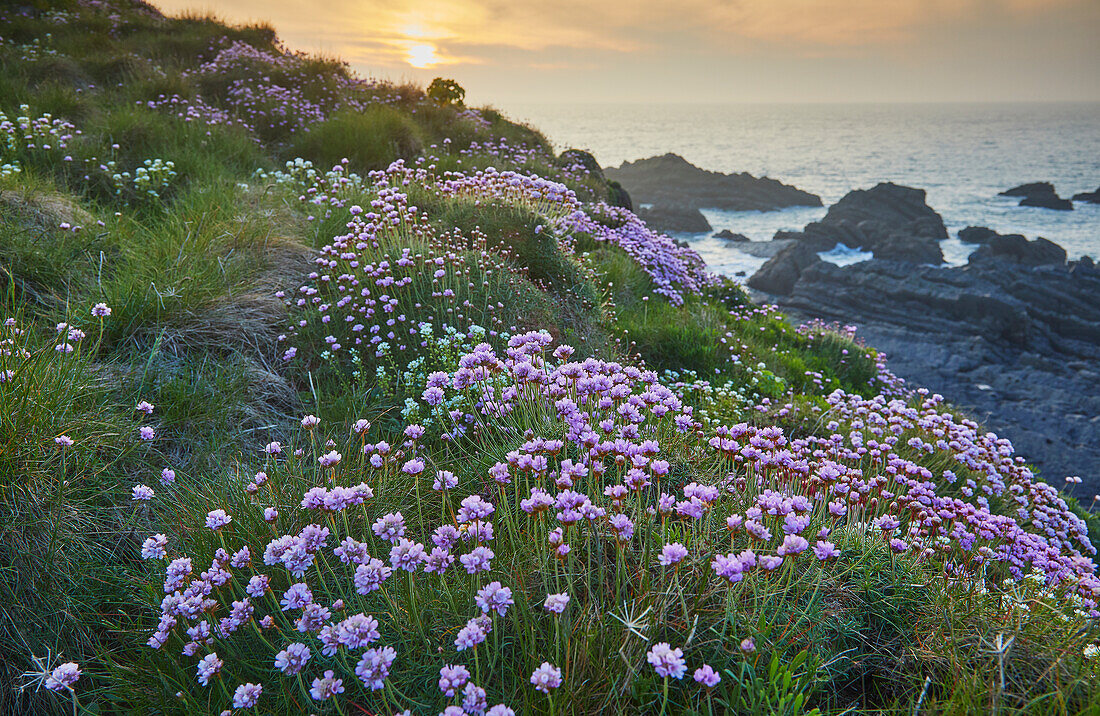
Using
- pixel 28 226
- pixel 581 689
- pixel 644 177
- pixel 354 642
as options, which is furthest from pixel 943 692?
pixel 644 177

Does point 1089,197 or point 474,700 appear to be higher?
point 1089,197

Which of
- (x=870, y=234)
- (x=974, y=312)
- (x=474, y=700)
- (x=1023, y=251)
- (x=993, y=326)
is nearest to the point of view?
(x=474, y=700)

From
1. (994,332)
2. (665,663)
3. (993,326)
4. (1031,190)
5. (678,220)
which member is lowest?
(994,332)

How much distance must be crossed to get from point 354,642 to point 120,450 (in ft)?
8.51

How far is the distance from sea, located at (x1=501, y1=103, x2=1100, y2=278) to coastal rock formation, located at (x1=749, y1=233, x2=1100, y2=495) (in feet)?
24.4

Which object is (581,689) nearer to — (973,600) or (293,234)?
(973,600)

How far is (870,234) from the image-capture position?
36.3 metres

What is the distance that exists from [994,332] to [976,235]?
2484cm

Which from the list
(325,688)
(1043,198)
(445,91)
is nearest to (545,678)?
(325,688)

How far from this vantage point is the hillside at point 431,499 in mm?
1968

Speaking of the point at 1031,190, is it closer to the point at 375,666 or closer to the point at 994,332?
the point at 994,332

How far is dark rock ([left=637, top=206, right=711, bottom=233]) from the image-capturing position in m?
43.4

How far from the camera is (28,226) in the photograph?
5.31 meters

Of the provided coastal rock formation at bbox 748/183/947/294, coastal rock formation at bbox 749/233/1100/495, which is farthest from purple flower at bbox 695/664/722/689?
coastal rock formation at bbox 748/183/947/294
